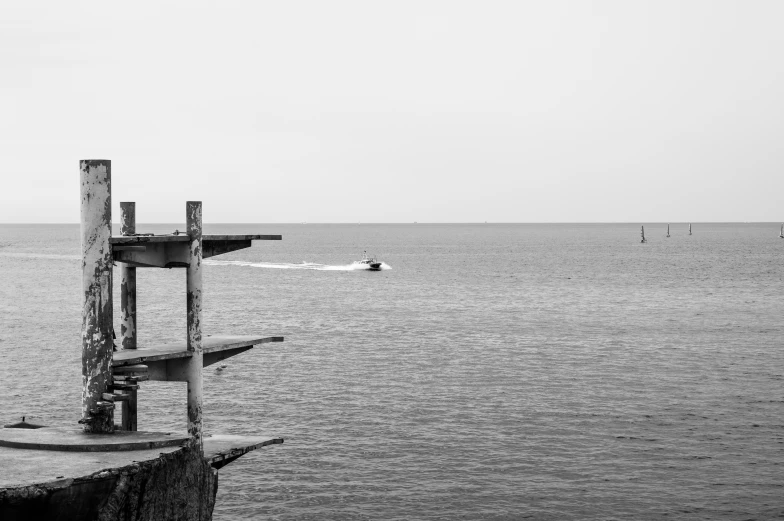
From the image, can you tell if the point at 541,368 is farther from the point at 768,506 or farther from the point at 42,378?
the point at 42,378

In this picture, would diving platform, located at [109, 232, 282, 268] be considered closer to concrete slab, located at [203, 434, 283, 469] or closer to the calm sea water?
concrete slab, located at [203, 434, 283, 469]

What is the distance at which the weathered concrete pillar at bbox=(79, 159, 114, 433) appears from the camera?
15539 mm

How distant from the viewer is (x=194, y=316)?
17.3 metres

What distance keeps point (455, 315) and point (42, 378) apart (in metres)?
40.3

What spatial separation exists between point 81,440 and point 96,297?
8.08 feet

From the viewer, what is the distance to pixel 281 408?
3838 centimetres

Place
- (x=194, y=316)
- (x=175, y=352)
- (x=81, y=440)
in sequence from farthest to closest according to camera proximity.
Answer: (x=194, y=316), (x=175, y=352), (x=81, y=440)

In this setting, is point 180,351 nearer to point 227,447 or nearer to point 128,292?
point 227,447

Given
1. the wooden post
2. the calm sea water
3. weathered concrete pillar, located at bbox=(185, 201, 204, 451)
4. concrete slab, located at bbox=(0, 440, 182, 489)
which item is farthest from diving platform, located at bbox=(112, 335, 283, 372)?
the calm sea water

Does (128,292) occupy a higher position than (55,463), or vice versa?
(128,292)

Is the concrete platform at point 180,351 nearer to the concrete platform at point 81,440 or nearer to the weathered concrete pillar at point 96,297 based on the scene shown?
the weathered concrete pillar at point 96,297

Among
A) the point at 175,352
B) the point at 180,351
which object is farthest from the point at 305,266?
the point at 175,352

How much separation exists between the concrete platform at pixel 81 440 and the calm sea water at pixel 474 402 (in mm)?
10979

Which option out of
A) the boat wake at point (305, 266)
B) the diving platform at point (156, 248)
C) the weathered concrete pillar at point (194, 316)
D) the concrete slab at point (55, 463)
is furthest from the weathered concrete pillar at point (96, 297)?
the boat wake at point (305, 266)
